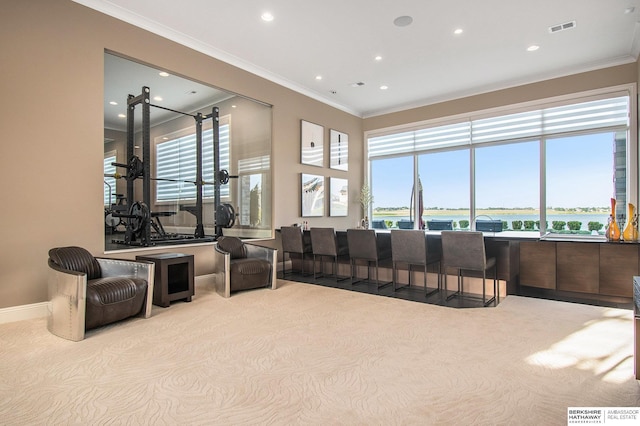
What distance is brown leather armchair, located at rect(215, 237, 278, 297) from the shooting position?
482cm

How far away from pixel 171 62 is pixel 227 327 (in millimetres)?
3792

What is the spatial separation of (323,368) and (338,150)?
615 centimetres

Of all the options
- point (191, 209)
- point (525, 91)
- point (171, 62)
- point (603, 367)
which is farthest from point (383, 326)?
point (525, 91)

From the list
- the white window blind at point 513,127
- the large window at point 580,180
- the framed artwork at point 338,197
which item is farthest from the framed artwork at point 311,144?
the large window at point 580,180

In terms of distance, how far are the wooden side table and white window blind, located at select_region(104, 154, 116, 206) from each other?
925 mm

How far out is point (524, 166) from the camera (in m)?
6.88

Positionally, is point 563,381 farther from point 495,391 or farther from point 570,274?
point 570,274

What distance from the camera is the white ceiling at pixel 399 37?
436 centimetres

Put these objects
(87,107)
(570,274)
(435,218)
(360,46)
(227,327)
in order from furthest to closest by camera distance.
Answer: (435,218) < (360,46) < (570,274) < (87,107) < (227,327)

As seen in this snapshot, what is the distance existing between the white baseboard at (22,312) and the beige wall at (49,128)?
0.05 metres

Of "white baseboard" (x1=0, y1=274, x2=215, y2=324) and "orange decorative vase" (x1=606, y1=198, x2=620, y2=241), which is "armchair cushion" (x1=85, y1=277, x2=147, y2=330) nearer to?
"white baseboard" (x1=0, y1=274, x2=215, y2=324)

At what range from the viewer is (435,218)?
26.1ft

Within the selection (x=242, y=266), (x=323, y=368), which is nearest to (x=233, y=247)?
(x=242, y=266)

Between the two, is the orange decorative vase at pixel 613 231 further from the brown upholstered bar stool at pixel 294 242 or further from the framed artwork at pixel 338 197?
the framed artwork at pixel 338 197
